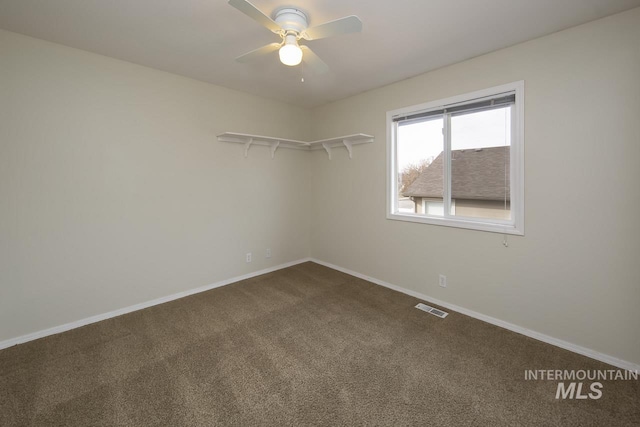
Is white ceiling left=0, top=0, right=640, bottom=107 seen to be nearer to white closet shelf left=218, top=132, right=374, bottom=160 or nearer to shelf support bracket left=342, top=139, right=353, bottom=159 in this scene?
white closet shelf left=218, top=132, right=374, bottom=160

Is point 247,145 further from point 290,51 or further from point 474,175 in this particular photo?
point 474,175

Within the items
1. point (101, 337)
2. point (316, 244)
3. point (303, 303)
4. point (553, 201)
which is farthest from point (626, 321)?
point (101, 337)

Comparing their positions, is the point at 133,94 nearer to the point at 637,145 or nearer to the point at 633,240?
the point at 637,145

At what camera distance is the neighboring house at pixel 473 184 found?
266cm

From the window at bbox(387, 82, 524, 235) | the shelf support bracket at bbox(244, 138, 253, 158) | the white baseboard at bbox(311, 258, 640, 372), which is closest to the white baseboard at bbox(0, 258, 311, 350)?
the shelf support bracket at bbox(244, 138, 253, 158)

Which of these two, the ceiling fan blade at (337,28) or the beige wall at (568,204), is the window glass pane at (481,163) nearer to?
the beige wall at (568,204)

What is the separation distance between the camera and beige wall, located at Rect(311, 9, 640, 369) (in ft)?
6.57

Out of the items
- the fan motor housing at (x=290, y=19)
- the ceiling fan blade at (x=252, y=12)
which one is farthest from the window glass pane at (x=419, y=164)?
the ceiling fan blade at (x=252, y=12)

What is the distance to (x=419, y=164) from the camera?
3324 millimetres

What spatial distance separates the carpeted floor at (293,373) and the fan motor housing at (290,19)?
97.0 inches

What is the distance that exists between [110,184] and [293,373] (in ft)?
8.29

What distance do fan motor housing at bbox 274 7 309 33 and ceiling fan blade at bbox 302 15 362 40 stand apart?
0.11m

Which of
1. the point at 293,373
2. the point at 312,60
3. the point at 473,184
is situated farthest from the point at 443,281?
the point at 312,60

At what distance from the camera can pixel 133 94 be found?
2.85 m
